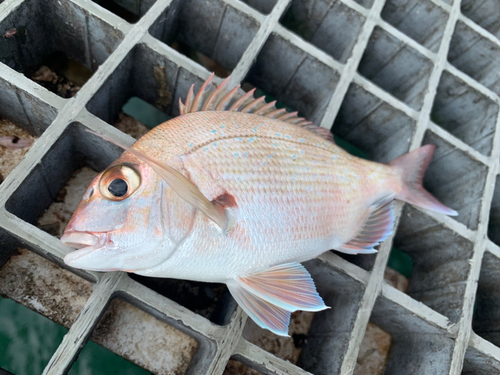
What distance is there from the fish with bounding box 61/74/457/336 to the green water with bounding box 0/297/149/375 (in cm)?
101

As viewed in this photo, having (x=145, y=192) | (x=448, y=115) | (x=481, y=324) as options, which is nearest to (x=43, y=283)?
(x=145, y=192)

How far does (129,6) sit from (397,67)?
194 cm

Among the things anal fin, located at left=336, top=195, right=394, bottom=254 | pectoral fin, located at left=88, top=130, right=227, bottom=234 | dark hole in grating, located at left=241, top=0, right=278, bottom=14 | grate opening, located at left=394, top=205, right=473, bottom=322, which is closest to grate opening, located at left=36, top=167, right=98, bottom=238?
pectoral fin, located at left=88, top=130, right=227, bottom=234

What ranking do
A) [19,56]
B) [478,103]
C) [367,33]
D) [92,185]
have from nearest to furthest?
[92,185] < [19,56] < [367,33] < [478,103]

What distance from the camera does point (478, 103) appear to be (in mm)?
2186

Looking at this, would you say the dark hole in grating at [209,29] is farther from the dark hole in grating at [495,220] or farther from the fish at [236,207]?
the dark hole in grating at [495,220]

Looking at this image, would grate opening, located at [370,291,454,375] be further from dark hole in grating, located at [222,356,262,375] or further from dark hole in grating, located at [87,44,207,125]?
dark hole in grating, located at [87,44,207,125]

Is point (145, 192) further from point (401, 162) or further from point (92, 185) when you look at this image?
point (401, 162)

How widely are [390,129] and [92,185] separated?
72.8 inches

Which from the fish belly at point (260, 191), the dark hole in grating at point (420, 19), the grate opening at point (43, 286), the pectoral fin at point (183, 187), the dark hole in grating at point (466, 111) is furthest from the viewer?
the dark hole in grating at point (420, 19)

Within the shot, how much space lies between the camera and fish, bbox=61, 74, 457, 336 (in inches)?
39.0

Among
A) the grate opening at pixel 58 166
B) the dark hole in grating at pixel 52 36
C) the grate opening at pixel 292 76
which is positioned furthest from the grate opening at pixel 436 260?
the dark hole in grating at pixel 52 36

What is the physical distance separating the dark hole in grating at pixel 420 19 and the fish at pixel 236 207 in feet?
4.92

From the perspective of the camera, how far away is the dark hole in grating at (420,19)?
230cm
